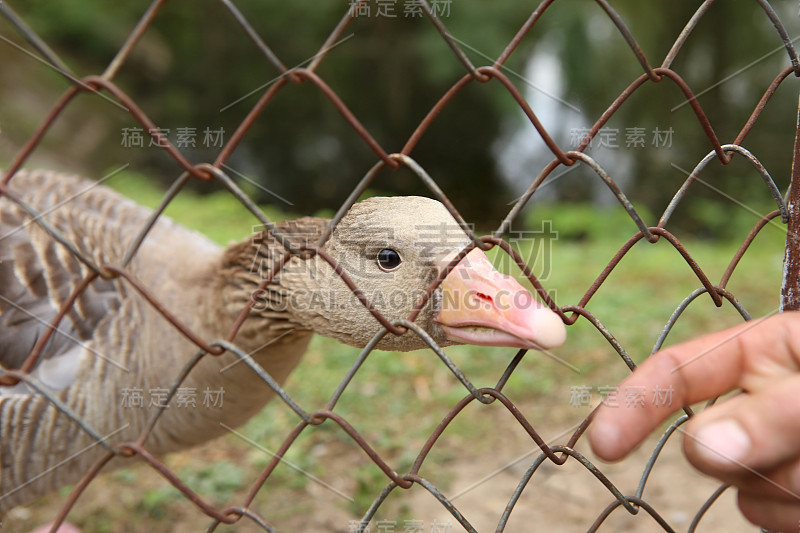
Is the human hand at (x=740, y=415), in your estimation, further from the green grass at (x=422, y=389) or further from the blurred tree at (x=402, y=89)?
the blurred tree at (x=402, y=89)

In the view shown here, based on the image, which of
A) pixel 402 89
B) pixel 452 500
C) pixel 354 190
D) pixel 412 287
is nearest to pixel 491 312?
pixel 412 287

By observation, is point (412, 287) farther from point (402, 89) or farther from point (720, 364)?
point (402, 89)

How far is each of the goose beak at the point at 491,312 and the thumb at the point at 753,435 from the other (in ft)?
1.35

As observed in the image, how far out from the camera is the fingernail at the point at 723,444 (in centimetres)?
92

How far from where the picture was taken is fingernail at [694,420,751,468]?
0.92 m

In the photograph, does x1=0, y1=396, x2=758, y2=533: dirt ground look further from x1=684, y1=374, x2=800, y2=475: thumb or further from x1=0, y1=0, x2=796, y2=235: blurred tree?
x1=0, y1=0, x2=796, y2=235: blurred tree

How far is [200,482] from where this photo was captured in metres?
3.04

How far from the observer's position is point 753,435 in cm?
94

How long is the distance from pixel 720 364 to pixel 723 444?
0.22m

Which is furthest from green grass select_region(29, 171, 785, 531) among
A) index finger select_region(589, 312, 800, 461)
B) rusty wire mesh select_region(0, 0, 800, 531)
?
index finger select_region(589, 312, 800, 461)

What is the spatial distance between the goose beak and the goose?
203mm

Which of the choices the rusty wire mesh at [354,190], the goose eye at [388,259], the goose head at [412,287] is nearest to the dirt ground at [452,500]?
the goose head at [412,287]

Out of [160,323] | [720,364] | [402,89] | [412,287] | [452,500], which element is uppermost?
[402,89]

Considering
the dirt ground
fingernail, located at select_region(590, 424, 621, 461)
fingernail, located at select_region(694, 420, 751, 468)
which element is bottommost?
the dirt ground
